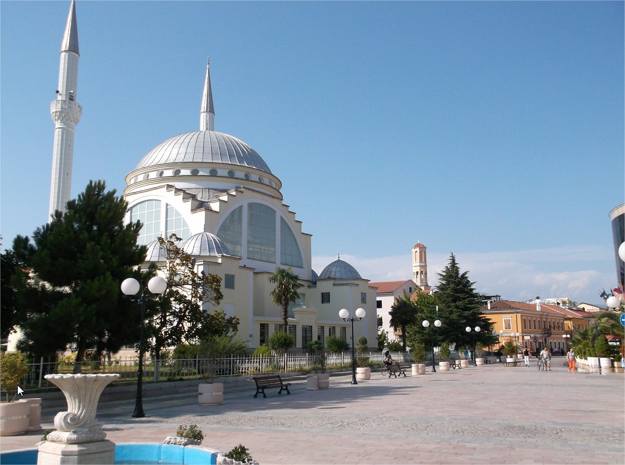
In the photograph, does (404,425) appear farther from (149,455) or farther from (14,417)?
(14,417)

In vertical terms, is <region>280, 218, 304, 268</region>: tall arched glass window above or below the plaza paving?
above

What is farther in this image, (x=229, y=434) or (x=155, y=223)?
(x=155, y=223)

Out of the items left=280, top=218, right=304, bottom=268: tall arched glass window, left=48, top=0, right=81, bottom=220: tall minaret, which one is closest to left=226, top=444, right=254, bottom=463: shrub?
left=48, top=0, right=81, bottom=220: tall minaret

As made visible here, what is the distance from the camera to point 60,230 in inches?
727

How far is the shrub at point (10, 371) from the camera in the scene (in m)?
12.3

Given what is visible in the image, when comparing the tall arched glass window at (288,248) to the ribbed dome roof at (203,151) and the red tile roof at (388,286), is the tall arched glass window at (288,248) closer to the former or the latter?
the ribbed dome roof at (203,151)

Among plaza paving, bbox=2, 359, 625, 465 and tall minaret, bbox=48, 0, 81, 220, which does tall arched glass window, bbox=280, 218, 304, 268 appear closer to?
tall minaret, bbox=48, 0, 81, 220

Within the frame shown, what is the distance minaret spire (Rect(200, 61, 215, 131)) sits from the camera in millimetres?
55906

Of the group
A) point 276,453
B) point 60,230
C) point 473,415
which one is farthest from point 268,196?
point 276,453

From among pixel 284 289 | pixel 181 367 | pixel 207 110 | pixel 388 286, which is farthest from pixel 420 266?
pixel 181 367

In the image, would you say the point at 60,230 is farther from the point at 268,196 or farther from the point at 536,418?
the point at 268,196

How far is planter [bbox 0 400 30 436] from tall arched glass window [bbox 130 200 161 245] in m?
33.0

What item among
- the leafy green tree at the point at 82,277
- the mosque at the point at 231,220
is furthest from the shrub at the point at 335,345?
the leafy green tree at the point at 82,277

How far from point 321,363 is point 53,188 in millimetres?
20335
